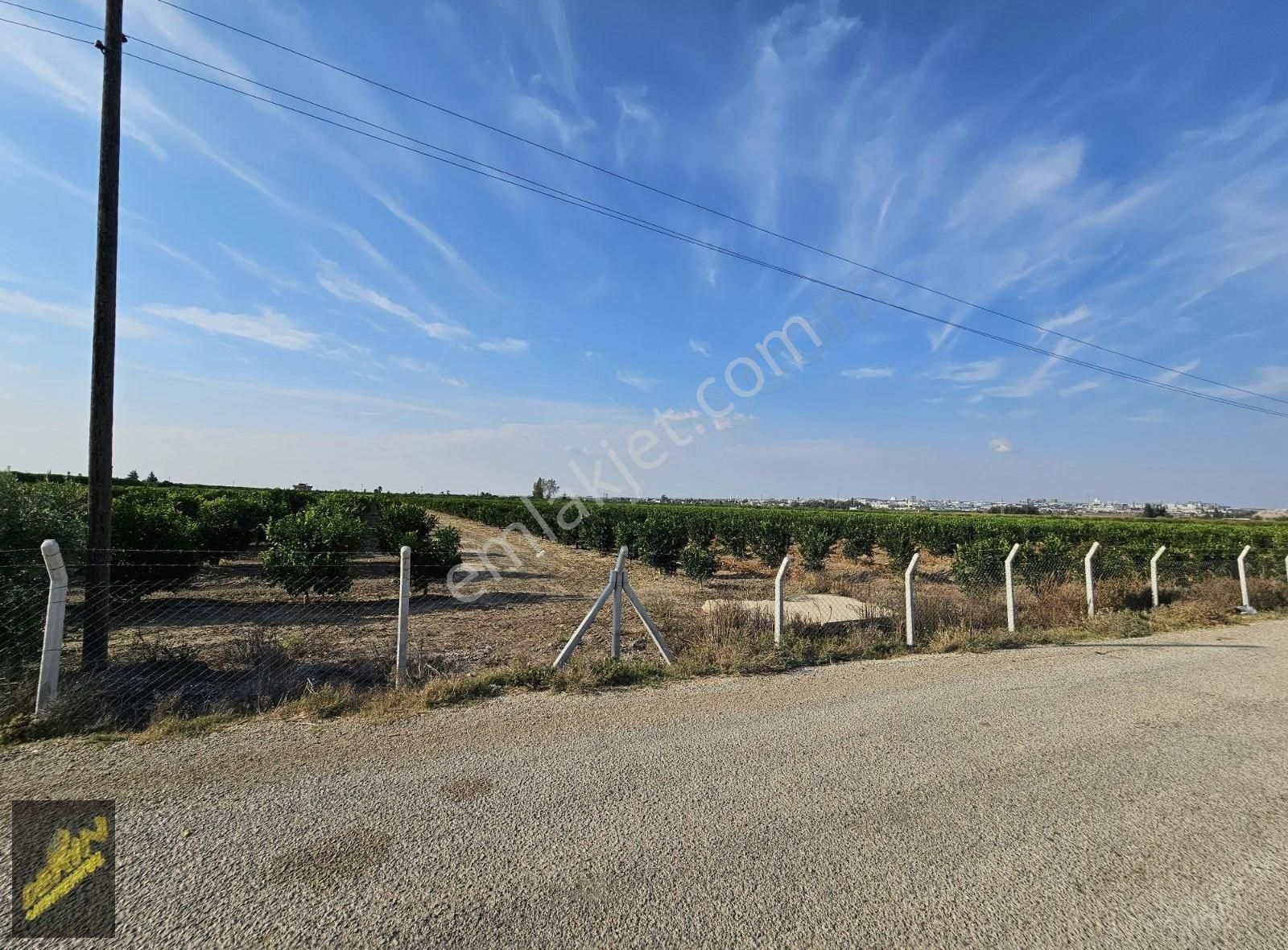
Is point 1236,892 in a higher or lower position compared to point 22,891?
lower

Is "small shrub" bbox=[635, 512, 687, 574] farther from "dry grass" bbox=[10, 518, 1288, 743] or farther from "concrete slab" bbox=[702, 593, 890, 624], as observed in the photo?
"concrete slab" bbox=[702, 593, 890, 624]

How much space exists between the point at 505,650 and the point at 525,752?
3244 mm

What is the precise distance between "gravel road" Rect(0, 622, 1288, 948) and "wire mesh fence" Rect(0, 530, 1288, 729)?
3.69 ft

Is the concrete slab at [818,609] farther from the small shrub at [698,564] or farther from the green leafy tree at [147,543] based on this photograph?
the green leafy tree at [147,543]

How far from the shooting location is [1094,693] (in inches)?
211

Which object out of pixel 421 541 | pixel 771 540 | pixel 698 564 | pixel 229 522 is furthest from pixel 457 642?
pixel 771 540

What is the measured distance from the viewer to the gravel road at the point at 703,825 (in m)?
2.24

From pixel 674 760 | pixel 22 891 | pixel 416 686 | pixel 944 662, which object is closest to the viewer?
pixel 22 891

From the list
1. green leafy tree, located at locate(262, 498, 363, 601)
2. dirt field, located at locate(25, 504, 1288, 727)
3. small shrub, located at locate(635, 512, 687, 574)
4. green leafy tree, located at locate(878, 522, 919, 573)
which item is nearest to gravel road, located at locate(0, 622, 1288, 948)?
dirt field, located at locate(25, 504, 1288, 727)

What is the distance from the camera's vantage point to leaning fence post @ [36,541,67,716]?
4.12 m

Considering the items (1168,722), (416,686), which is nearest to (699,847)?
(416,686)

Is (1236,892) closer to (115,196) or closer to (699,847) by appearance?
(699,847)

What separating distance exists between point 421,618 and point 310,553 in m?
2.53

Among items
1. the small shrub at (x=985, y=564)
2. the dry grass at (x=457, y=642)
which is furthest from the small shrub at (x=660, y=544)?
the small shrub at (x=985, y=564)
